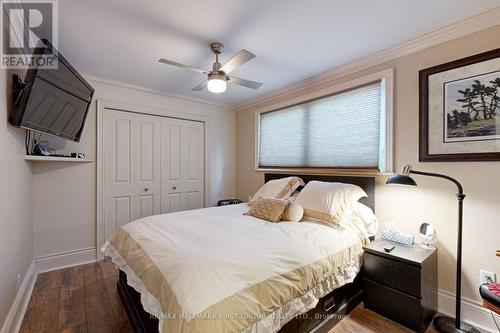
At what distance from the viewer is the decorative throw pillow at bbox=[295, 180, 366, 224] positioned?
220cm

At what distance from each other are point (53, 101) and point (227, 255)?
81.1 inches

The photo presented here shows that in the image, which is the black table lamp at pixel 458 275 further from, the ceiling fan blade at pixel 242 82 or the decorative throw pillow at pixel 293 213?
the ceiling fan blade at pixel 242 82

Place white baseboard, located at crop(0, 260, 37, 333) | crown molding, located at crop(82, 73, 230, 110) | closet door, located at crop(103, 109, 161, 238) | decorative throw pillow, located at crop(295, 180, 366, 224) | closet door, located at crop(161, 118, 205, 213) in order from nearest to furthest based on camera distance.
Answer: white baseboard, located at crop(0, 260, 37, 333) < decorative throw pillow, located at crop(295, 180, 366, 224) < crown molding, located at crop(82, 73, 230, 110) < closet door, located at crop(103, 109, 161, 238) < closet door, located at crop(161, 118, 205, 213)

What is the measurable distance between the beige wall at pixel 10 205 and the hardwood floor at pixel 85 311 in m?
0.29

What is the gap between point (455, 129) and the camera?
1.93m

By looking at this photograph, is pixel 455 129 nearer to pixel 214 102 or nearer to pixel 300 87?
pixel 300 87

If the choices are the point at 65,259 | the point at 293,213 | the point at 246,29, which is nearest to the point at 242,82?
the point at 246,29

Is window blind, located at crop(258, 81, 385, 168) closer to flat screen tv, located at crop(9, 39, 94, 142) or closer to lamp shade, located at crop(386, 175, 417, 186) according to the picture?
lamp shade, located at crop(386, 175, 417, 186)

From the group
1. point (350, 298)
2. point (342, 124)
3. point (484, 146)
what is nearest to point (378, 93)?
point (342, 124)

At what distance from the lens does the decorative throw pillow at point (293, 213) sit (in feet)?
7.52

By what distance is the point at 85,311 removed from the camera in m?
1.99

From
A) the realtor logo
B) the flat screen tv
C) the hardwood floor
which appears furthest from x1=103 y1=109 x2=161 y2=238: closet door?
the realtor logo

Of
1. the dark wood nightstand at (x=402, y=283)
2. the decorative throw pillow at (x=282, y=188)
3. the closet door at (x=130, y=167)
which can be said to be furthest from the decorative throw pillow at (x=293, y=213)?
the closet door at (x=130, y=167)

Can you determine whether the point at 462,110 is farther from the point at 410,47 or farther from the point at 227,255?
the point at 227,255
